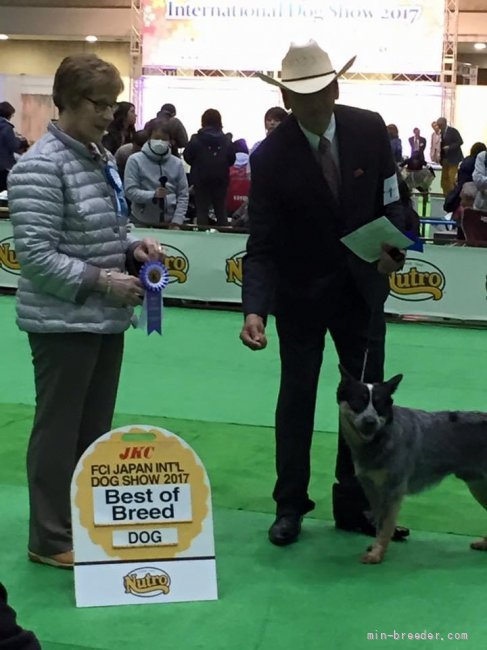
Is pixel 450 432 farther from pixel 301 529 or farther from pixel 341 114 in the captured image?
pixel 341 114

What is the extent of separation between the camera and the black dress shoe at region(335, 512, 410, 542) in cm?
374

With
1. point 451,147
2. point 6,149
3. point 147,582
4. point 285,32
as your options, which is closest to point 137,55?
point 285,32

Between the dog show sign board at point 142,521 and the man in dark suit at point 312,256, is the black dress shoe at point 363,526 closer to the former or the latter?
the man in dark suit at point 312,256

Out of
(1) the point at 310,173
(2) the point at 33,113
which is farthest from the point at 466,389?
(2) the point at 33,113

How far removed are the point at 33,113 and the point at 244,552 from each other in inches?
891

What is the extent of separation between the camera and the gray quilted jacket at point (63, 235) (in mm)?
3049

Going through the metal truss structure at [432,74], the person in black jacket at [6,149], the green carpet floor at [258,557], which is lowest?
the green carpet floor at [258,557]

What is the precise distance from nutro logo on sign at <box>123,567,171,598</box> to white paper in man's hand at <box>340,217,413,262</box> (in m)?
1.30

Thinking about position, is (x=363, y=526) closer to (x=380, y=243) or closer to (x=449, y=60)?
(x=380, y=243)

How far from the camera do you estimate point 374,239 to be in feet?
11.0

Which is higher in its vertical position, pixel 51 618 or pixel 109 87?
pixel 109 87

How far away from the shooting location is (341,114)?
3557 mm

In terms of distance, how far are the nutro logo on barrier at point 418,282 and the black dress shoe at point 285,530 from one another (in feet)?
15.2

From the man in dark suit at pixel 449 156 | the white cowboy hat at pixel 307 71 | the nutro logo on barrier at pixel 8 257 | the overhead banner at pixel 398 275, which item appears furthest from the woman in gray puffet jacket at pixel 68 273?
the man in dark suit at pixel 449 156
